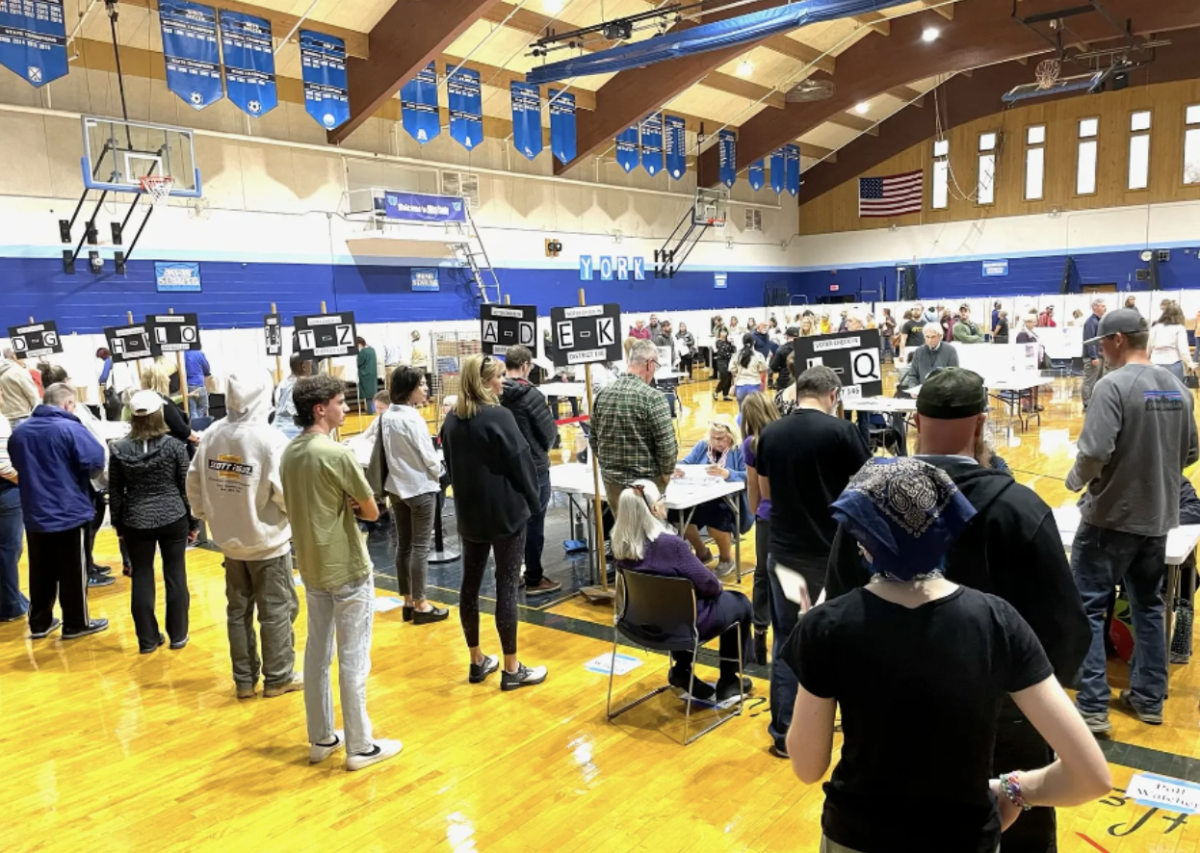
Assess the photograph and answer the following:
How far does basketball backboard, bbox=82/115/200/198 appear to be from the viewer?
12.5m

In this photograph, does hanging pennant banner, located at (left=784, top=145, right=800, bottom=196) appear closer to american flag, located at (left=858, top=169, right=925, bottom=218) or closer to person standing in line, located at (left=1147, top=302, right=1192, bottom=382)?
american flag, located at (left=858, top=169, right=925, bottom=218)

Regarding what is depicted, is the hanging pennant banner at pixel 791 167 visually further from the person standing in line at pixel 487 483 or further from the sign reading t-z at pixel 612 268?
the person standing in line at pixel 487 483

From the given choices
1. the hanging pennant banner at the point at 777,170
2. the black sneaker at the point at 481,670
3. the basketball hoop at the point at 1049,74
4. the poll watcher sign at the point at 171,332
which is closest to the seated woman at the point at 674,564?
the black sneaker at the point at 481,670

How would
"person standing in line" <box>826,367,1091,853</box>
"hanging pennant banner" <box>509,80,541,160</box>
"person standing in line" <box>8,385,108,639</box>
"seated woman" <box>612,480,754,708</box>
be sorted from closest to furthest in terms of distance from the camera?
"person standing in line" <box>826,367,1091,853</box>
"seated woman" <box>612,480,754,708</box>
"person standing in line" <box>8,385,108,639</box>
"hanging pennant banner" <box>509,80,541,160</box>

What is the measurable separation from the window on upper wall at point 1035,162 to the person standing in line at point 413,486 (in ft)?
74.5

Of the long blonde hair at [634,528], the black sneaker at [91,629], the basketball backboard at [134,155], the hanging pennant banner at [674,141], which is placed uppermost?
the hanging pennant banner at [674,141]

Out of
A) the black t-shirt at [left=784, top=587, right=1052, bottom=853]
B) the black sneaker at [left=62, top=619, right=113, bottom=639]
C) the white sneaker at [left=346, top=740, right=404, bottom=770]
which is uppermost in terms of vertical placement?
the black t-shirt at [left=784, top=587, right=1052, bottom=853]

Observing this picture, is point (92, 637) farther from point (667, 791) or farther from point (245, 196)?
point (245, 196)

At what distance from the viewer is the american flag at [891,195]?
24.8 m

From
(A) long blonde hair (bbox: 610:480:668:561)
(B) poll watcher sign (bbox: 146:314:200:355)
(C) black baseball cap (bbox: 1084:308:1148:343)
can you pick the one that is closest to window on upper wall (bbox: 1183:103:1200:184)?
(C) black baseball cap (bbox: 1084:308:1148:343)

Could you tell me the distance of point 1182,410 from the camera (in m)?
3.40

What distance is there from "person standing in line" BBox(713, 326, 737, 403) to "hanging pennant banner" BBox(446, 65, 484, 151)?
247 inches

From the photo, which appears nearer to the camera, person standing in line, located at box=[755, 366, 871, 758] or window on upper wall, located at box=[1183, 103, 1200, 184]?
person standing in line, located at box=[755, 366, 871, 758]

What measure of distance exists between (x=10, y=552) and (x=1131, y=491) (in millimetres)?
6273
